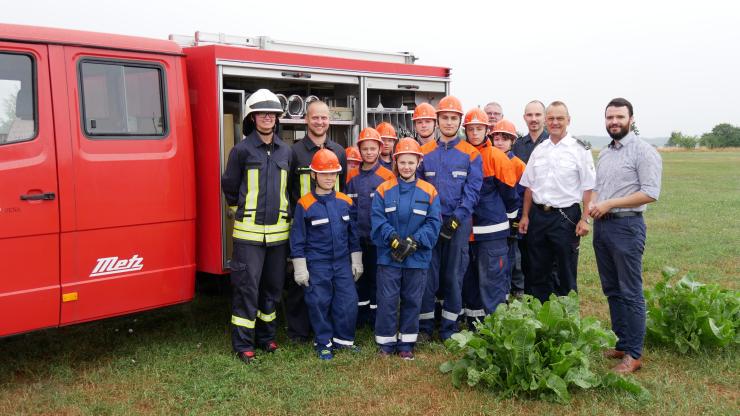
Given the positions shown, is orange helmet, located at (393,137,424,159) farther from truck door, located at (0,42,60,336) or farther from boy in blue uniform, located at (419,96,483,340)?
truck door, located at (0,42,60,336)

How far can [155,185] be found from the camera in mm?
4992

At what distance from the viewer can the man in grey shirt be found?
4.94 meters

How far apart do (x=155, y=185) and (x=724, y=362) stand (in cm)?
455

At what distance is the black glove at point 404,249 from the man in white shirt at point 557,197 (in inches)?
54.0

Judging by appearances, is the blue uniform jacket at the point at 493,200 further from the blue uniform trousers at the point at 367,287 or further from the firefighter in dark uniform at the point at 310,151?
the firefighter in dark uniform at the point at 310,151

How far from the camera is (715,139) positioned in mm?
86188

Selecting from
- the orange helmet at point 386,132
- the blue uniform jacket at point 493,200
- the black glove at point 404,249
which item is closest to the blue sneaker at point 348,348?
the black glove at point 404,249

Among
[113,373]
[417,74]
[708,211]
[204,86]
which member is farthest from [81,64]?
[708,211]

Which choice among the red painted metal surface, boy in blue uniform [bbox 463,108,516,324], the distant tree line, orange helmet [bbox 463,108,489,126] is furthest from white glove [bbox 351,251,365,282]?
the distant tree line

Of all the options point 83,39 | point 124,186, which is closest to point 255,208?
point 124,186

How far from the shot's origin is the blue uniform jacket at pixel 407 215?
5.33 metres

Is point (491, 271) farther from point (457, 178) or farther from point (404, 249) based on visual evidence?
point (404, 249)

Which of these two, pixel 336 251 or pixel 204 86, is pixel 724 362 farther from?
pixel 204 86

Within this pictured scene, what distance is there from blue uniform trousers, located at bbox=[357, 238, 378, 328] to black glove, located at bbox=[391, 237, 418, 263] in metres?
0.80
